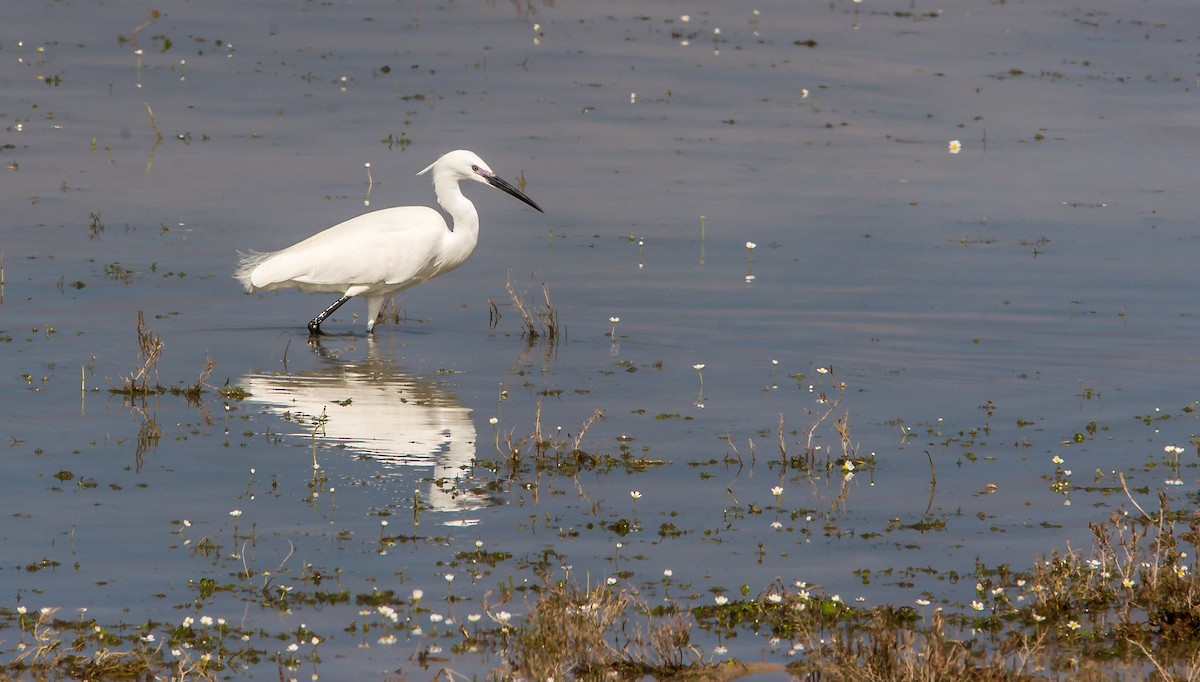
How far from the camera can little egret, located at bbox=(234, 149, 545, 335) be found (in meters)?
13.9

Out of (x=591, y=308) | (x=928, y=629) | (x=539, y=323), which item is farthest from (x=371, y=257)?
(x=928, y=629)

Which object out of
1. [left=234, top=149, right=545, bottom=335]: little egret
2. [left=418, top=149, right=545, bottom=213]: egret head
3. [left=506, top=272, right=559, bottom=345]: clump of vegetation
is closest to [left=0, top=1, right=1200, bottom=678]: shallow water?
[left=506, top=272, right=559, bottom=345]: clump of vegetation

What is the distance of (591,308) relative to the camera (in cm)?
1470

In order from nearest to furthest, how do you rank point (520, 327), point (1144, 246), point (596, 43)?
point (520, 327) < point (1144, 246) < point (596, 43)

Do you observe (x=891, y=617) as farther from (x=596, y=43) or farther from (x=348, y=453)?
(x=596, y=43)

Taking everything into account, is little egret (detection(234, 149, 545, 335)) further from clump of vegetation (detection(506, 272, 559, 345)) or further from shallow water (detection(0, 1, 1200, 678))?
clump of vegetation (detection(506, 272, 559, 345))

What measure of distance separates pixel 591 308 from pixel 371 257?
6.50 feet

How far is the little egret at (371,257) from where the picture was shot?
13.9 m

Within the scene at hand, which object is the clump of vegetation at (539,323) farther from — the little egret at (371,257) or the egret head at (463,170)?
the egret head at (463,170)

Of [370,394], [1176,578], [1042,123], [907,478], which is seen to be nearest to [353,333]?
[370,394]

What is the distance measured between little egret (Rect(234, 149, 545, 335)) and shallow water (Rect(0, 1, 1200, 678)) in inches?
15.6

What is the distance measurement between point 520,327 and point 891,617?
7.12 metres

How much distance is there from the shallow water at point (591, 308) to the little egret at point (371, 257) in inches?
15.6

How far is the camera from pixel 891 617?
23.8 ft
